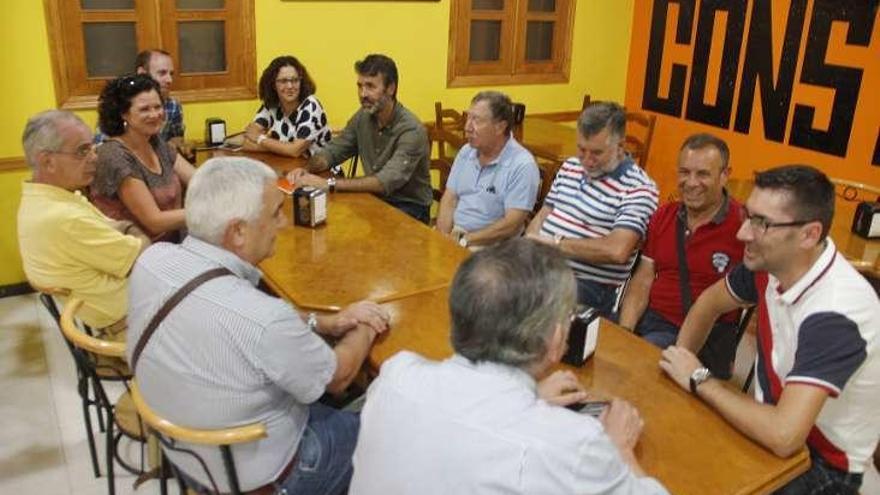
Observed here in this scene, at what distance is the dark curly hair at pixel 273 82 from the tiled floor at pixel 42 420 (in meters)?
1.65

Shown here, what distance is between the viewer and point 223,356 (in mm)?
1449

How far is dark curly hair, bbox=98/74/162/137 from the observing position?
2766mm

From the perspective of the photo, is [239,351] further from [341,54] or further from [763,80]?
[763,80]

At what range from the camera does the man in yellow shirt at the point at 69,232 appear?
2115 mm

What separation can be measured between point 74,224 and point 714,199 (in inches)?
79.2

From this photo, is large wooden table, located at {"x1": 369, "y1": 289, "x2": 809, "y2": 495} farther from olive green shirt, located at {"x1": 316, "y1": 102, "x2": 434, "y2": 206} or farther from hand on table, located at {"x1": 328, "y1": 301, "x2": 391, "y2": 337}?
olive green shirt, located at {"x1": 316, "y1": 102, "x2": 434, "y2": 206}

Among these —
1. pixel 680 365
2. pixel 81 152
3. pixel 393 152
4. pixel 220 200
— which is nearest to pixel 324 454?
pixel 220 200

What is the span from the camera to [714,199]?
2330 mm

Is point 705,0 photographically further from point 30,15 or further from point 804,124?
point 30,15

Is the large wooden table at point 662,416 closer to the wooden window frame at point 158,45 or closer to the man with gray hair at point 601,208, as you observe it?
the man with gray hair at point 601,208

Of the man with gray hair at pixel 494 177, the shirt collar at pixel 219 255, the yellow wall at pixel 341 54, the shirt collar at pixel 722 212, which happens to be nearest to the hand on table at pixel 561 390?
the shirt collar at pixel 219 255

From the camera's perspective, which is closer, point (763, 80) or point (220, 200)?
point (220, 200)

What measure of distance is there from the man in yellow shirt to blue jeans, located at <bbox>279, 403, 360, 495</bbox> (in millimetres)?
874

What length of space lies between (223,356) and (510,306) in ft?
2.10
